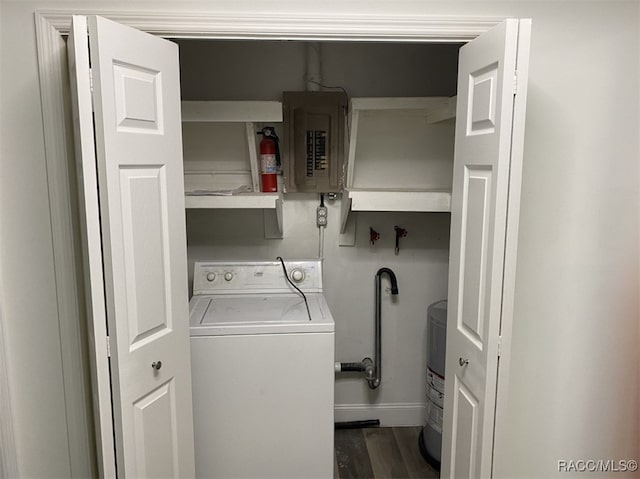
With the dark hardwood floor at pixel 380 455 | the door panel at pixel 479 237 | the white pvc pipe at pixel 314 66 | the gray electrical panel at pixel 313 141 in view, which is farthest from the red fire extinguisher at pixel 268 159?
the dark hardwood floor at pixel 380 455

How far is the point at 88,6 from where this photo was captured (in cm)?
154

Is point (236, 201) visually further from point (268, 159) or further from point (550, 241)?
point (550, 241)

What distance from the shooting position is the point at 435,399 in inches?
103

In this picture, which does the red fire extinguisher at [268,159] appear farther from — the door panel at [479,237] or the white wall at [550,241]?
the door panel at [479,237]

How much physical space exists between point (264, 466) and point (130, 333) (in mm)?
1023

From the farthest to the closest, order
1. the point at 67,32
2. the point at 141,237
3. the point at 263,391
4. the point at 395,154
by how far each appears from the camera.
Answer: the point at 395,154, the point at 263,391, the point at 67,32, the point at 141,237

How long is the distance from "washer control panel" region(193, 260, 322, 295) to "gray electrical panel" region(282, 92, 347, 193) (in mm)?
465

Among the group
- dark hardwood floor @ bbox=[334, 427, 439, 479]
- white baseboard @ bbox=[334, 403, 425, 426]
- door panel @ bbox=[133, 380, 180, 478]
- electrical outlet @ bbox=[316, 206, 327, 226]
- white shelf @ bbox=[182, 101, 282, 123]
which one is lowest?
dark hardwood floor @ bbox=[334, 427, 439, 479]

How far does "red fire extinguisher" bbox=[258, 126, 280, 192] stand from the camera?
245 cm

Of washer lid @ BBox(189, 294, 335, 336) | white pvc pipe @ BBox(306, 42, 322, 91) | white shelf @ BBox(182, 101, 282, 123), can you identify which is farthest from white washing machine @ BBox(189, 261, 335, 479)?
white pvc pipe @ BBox(306, 42, 322, 91)

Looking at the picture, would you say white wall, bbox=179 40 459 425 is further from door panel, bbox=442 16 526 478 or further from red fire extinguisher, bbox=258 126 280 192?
door panel, bbox=442 16 526 478

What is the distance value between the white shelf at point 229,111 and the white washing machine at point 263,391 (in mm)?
898

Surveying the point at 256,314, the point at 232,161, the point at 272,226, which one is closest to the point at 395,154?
the point at 272,226

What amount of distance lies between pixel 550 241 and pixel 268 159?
1.37 metres
